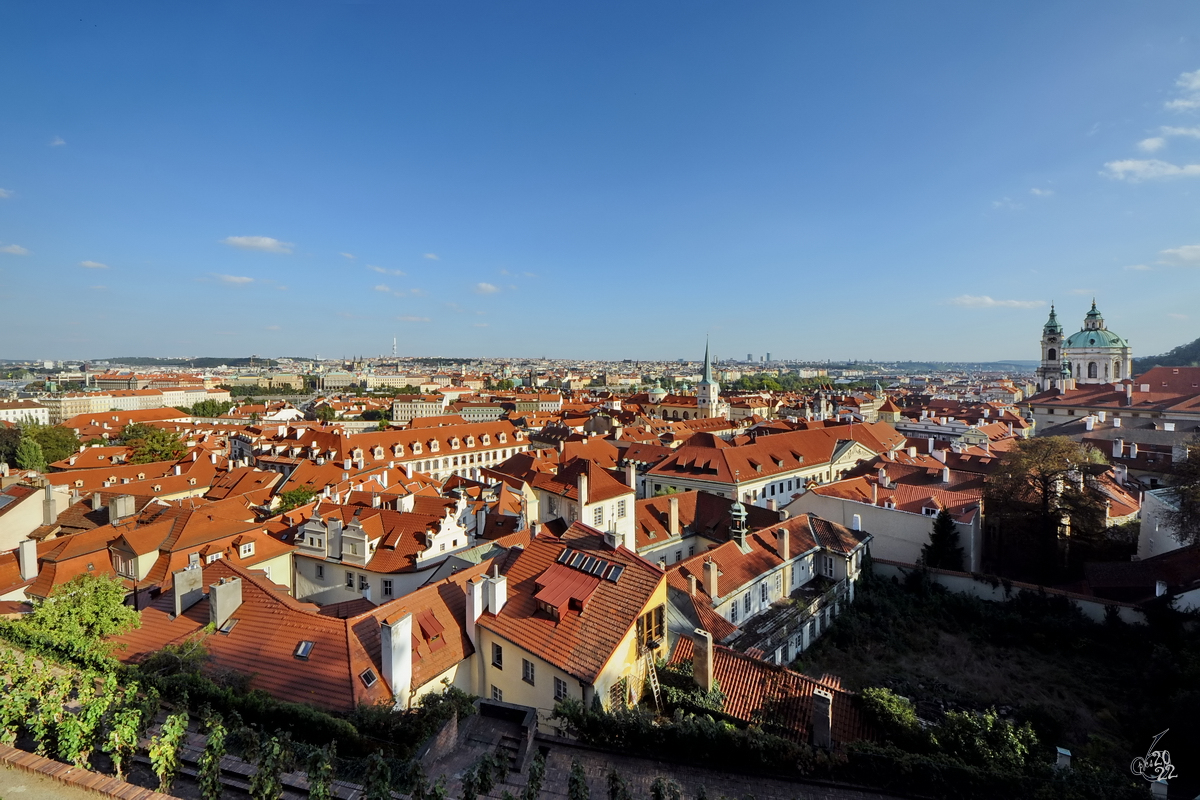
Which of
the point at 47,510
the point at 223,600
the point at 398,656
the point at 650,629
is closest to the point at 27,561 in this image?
the point at 47,510

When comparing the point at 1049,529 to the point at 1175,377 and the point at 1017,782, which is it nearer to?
the point at 1017,782

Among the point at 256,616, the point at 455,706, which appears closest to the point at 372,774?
the point at 455,706

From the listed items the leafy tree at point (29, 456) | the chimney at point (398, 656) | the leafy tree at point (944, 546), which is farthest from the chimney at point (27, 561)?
the leafy tree at point (29, 456)

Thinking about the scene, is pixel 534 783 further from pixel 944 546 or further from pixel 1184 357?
pixel 1184 357

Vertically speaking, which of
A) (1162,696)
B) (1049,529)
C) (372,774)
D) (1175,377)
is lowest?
(1162,696)

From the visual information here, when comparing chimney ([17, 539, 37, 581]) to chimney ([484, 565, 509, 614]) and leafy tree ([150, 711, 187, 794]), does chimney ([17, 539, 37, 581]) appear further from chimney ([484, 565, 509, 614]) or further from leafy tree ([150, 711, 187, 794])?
leafy tree ([150, 711, 187, 794])

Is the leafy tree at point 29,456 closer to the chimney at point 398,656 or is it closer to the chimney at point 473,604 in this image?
the chimney at point 473,604
